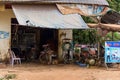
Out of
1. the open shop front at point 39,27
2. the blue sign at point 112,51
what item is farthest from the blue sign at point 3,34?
the blue sign at point 112,51

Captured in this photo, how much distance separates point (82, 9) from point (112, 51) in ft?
7.87

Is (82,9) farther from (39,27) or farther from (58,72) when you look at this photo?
(58,72)

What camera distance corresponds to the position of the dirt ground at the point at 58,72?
1366 centimetres

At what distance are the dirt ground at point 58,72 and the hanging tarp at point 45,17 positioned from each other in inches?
72.1

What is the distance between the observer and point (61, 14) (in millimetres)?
16266

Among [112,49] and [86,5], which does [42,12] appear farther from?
[112,49]

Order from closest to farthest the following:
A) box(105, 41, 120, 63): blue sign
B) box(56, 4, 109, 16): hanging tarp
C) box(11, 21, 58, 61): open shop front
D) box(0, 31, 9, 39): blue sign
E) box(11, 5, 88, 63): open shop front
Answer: box(11, 5, 88, 63): open shop front < box(105, 41, 120, 63): blue sign < box(56, 4, 109, 16): hanging tarp < box(0, 31, 9, 39): blue sign < box(11, 21, 58, 61): open shop front

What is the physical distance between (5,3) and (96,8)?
4334 millimetres

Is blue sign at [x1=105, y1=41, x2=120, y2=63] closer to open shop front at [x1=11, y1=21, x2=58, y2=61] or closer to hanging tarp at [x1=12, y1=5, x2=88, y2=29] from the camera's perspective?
hanging tarp at [x1=12, y1=5, x2=88, y2=29]

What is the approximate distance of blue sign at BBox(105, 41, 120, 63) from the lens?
52.7 feet

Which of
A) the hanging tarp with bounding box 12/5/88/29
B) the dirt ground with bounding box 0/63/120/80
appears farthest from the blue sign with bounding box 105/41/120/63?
the hanging tarp with bounding box 12/5/88/29

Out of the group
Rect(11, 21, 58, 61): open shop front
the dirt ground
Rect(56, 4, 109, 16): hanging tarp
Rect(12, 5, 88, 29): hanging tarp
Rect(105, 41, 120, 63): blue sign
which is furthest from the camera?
Rect(11, 21, 58, 61): open shop front

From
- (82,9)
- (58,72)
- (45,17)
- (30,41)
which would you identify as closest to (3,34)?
(45,17)

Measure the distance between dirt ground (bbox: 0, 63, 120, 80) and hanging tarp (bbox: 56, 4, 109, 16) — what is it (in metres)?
2.47
